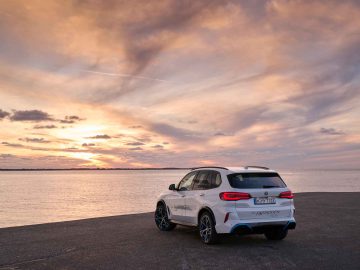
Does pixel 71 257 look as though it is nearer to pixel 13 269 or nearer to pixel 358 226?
pixel 13 269

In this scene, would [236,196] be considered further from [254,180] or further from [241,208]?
[254,180]

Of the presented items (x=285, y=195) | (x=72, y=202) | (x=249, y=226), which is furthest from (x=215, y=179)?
(x=72, y=202)

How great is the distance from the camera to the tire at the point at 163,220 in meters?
12.7

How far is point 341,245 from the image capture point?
10.1 metres

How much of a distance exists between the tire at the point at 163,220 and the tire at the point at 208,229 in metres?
2.24

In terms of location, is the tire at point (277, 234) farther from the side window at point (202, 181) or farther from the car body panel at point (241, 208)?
the side window at point (202, 181)

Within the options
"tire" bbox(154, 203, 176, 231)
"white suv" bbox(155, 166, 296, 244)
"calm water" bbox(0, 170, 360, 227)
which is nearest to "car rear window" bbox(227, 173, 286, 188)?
"white suv" bbox(155, 166, 296, 244)

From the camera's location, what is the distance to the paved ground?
8.27 meters

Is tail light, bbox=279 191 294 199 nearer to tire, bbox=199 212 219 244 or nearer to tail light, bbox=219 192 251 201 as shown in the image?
tail light, bbox=219 192 251 201

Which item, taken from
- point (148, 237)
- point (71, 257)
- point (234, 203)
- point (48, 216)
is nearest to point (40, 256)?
point (71, 257)

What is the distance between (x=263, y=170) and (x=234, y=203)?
1296 mm

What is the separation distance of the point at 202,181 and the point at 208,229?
1301mm

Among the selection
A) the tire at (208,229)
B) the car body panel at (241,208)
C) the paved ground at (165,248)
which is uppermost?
the car body panel at (241,208)

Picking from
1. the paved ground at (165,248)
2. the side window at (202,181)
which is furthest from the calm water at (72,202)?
the side window at (202,181)
